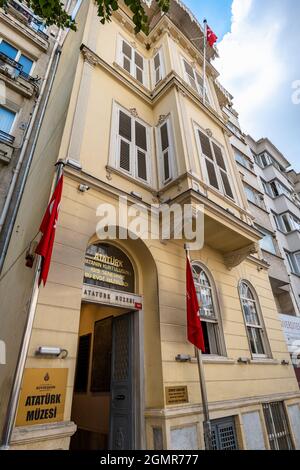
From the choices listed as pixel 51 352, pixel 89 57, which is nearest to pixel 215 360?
pixel 51 352

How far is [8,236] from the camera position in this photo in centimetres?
771

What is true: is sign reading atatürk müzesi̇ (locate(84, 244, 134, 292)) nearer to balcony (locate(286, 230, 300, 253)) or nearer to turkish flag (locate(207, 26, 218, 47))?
turkish flag (locate(207, 26, 218, 47))

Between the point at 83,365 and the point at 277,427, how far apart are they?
17.9 ft

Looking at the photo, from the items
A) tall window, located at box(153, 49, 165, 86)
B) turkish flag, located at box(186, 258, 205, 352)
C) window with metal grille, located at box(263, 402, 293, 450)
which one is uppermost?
tall window, located at box(153, 49, 165, 86)

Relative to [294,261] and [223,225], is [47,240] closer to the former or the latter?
[223,225]

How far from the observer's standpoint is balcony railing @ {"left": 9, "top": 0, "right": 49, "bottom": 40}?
506 inches

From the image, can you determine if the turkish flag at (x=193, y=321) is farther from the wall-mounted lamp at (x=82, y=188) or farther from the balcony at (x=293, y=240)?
the balcony at (x=293, y=240)

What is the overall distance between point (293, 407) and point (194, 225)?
19.1 ft

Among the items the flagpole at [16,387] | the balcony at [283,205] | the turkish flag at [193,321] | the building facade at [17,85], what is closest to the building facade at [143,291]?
the flagpole at [16,387]

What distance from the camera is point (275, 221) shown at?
1752cm

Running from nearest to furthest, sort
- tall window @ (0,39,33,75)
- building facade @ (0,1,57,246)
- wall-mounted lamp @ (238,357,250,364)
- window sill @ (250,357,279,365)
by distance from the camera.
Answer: wall-mounted lamp @ (238,357,250,364) < window sill @ (250,357,279,365) < building facade @ (0,1,57,246) < tall window @ (0,39,33,75)

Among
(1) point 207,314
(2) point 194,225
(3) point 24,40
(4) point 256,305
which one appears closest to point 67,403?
(1) point 207,314

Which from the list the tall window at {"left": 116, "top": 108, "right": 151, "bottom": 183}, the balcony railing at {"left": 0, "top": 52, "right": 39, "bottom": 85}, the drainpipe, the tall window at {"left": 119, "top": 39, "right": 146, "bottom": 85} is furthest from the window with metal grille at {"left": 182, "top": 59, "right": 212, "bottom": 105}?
the balcony railing at {"left": 0, "top": 52, "right": 39, "bottom": 85}

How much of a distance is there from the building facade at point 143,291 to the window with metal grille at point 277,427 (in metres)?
0.03
